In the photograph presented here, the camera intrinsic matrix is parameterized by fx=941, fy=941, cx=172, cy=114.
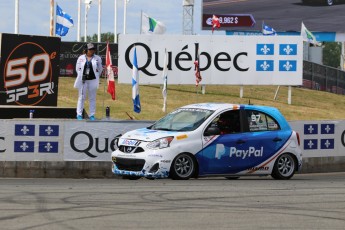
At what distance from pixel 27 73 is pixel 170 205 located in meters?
13.0

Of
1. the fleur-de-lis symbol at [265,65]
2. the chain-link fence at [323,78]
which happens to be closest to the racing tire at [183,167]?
the fleur-de-lis symbol at [265,65]

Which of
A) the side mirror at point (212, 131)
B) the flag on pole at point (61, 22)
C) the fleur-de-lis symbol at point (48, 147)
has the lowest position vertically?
the fleur-de-lis symbol at point (48, 147)

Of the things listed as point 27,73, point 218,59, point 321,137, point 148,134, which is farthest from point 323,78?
point 148,134

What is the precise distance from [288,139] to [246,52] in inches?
862

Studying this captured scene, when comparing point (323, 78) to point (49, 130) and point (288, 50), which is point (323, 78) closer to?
point (288, 50)

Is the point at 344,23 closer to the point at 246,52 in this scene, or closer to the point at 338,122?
the point at 246,52

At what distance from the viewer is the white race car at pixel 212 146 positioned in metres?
16.9

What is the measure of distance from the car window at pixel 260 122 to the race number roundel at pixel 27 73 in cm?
827

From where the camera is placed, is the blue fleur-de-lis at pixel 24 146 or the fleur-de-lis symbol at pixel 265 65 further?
the fleur-de-lis symbol at pixel 265 65

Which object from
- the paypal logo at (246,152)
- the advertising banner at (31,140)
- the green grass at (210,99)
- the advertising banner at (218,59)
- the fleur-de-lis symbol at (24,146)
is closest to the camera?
the paypal logo at (246,152)

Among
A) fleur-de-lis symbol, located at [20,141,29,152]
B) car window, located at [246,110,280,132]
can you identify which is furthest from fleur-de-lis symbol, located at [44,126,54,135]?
car window, located at [246,110,280,132]

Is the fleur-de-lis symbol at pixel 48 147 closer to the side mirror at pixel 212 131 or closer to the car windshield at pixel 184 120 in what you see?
the car windshield at pixel 184 120

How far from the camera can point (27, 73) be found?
2498 centimetres

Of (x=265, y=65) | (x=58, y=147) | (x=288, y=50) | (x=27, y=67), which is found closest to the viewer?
(x=58, y=147)
